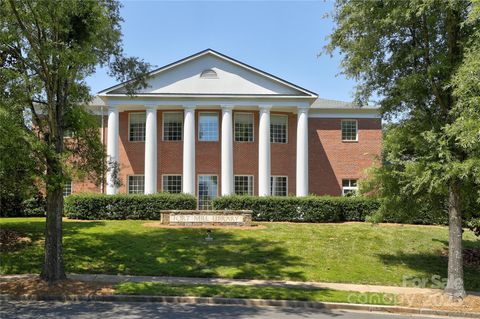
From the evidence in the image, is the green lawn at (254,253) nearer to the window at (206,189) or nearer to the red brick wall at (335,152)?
the window at (206,189)

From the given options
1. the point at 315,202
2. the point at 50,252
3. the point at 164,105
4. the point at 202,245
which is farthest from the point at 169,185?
the point at 50,252

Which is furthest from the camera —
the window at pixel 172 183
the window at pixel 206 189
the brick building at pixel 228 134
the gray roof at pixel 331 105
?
the gray roof at pixel 331 105

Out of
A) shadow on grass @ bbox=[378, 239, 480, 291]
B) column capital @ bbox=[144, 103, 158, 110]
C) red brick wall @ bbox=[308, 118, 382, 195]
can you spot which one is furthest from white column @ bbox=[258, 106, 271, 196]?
shadow on grass @ bbox=[378, 239, 480, 291]

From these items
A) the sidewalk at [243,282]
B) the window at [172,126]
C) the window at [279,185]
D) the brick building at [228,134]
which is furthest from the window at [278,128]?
the sidewalk at [243,282]

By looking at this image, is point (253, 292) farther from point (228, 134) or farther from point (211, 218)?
point (228, 134)

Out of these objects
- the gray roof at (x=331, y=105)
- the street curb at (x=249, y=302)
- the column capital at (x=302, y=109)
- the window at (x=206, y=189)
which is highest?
the gray roof at (x=331, y=105)

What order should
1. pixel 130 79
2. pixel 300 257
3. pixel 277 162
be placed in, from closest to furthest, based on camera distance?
pixel 130 79 < pixel 300 257 < pixel 277 162

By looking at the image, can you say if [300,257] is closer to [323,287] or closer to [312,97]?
[323,287]

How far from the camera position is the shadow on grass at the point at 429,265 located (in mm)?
14125

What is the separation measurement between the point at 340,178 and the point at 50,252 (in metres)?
22.0

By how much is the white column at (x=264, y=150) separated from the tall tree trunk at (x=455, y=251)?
15.8 m

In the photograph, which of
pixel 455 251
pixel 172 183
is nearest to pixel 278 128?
pixel 172 183

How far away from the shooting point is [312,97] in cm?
2805

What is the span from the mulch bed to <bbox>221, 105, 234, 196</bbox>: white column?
42.0ft
